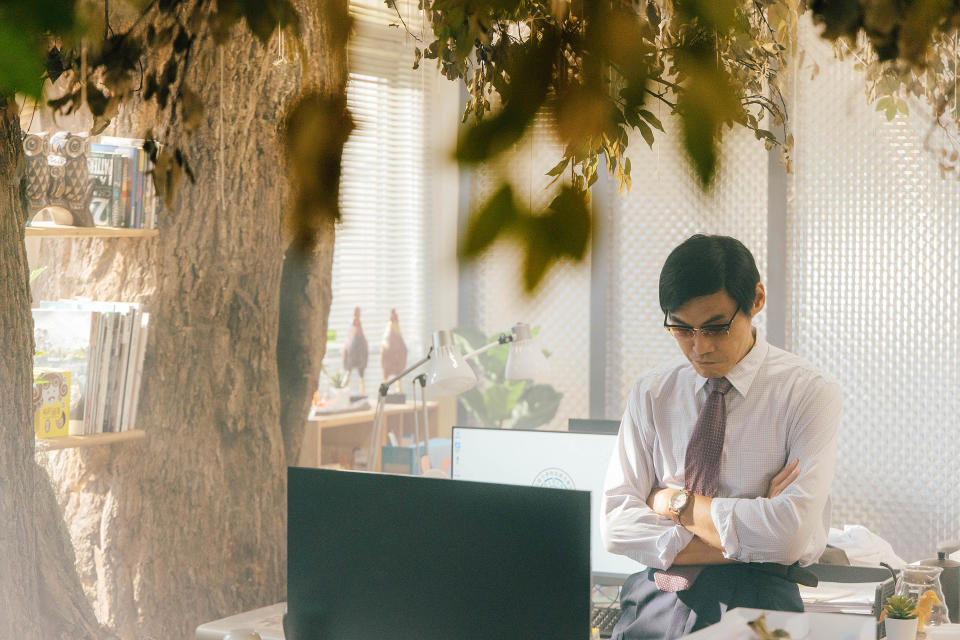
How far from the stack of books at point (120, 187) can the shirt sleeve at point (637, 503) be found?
124 cm

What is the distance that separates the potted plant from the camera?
169 centimetres

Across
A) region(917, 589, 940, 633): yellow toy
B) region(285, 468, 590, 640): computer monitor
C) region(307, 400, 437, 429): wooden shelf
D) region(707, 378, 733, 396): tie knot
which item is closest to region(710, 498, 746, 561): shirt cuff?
region(707, 378, 733, 396): tie knot

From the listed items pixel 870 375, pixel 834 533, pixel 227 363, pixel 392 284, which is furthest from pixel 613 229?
pixel 392 284

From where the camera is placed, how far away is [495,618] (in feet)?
4.71

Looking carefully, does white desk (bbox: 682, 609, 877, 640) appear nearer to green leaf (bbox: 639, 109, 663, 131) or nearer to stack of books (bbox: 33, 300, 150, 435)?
green leaf (bbox: 639, 109, 663, 131)

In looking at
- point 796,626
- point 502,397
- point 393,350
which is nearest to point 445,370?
point 393,350

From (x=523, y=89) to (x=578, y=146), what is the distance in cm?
3

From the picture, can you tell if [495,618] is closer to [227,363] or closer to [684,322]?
[684,322]

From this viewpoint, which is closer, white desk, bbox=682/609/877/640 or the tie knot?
white desk, bbox=682/609/877/640

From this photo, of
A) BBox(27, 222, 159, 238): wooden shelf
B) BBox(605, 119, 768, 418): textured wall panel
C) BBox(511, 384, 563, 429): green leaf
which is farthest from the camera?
BBox(511, 384, 563, 429): green leaf

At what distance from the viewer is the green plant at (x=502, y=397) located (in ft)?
15.7

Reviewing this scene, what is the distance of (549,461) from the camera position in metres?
2.34

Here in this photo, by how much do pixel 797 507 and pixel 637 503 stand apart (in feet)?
1.04

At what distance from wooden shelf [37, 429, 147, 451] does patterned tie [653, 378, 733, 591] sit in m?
1.28
